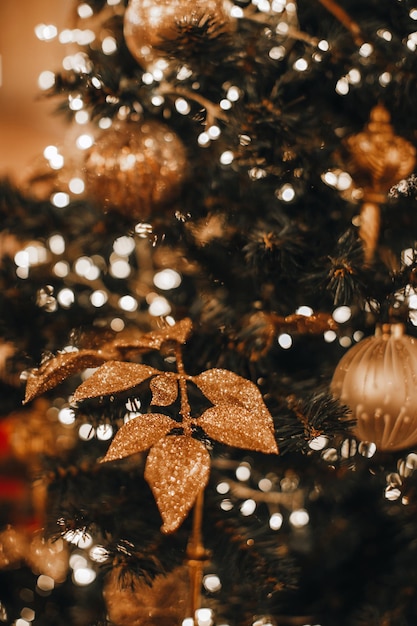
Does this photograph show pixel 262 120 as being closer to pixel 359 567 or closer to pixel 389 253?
pixel 389 253

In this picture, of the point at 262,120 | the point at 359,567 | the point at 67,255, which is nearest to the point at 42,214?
the point at 67,255

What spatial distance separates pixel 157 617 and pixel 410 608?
27 cm

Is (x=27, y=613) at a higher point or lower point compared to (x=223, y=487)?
lower

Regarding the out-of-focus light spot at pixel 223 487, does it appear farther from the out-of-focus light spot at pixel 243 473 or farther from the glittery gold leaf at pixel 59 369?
the glittery gold leaf at pixel 59 369

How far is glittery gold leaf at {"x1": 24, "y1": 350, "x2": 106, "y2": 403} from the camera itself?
0.45 metres

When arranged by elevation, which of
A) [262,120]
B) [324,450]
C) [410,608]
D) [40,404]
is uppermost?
[262,120]

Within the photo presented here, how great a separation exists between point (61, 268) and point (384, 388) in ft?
1.55

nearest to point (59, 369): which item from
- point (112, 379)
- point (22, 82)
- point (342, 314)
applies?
point (112, 379)

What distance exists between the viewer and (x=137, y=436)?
399 mm

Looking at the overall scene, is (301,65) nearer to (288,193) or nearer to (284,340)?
(288,193)

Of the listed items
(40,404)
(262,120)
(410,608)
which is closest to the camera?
(262,120)

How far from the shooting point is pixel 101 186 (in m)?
0.59

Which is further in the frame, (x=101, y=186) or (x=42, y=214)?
(x=42, y=214)

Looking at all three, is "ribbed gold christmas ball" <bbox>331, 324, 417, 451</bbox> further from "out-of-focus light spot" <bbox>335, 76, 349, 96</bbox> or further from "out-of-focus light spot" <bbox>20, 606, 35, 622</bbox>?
"out-of-focus light spot" <bbox>20, 606, 35, 622</bbox>
